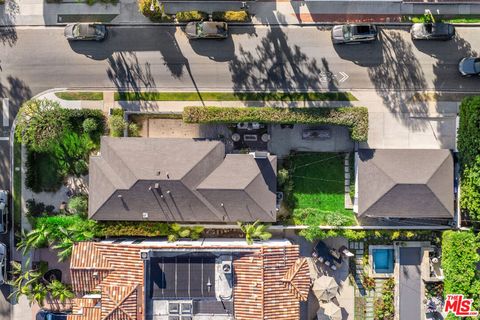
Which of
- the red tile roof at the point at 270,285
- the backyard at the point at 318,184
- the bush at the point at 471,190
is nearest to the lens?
the red tile roof at the point at 270,285

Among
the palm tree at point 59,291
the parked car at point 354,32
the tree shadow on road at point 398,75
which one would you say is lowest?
the palm tree at point 59,291

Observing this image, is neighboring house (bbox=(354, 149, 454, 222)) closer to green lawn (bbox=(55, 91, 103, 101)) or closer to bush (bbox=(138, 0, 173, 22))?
bush (bbox=(138, 0, 173, 22))

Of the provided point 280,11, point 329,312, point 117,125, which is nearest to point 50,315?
point 117,125

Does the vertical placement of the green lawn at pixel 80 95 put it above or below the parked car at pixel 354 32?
below

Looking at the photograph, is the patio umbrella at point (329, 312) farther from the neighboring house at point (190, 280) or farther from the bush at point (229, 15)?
the bush at point (229, 15)

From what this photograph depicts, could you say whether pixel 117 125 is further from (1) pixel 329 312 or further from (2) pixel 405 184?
(2) pixel 405 184

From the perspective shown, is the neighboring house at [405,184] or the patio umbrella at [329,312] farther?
the patio umbrella at [329,312]

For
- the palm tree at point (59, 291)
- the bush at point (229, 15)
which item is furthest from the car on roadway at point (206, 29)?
the palm tree at point (59, 291)

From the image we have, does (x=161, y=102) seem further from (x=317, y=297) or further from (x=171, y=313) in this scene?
(x=317, y=297)
